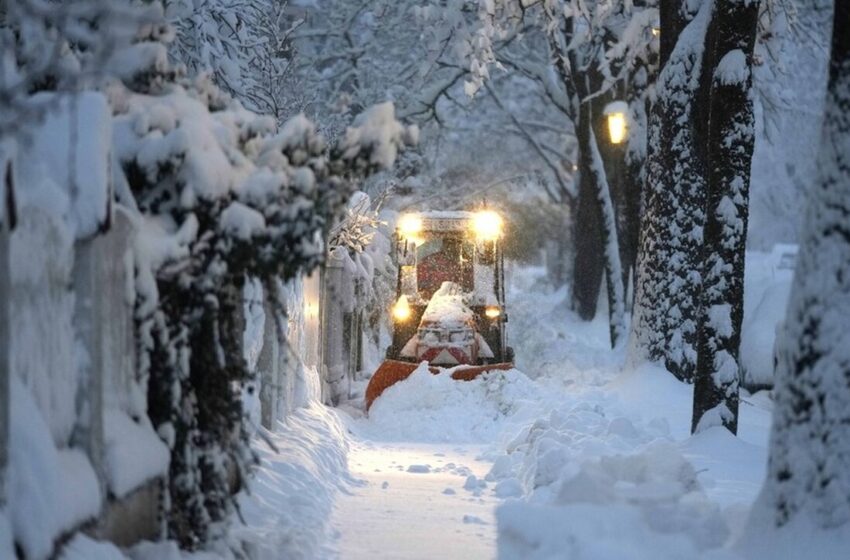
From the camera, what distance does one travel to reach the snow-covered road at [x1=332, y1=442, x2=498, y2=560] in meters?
8.13

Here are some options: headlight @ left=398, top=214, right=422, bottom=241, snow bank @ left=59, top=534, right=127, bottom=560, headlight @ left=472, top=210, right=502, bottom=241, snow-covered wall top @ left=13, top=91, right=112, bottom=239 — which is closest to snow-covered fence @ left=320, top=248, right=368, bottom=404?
headlight @ left=398, top=214, right=422, bottom=241

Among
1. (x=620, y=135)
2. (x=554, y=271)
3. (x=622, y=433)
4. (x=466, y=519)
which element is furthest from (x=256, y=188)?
(x=554, y=271)

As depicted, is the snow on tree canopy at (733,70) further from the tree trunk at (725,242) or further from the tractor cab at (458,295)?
the tractor cab at (458,295)

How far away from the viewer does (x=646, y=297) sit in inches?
612

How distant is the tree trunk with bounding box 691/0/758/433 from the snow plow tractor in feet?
17.8

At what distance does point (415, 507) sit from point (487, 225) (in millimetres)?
8588

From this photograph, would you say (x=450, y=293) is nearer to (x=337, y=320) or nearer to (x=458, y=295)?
(x=458, y=295)

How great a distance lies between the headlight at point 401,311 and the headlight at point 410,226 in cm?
96

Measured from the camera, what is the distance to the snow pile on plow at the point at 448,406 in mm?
15000

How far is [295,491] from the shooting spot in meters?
8.92

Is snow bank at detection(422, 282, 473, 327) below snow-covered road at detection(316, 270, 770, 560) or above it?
above

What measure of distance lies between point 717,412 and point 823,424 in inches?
209

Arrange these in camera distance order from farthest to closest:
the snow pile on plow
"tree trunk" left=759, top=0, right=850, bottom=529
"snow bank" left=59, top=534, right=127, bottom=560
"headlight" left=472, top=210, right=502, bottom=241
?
"headlight" left=472, top=210, right=502, bottom=241 < the snow pile on plow < "tree trunk" left=759, top=0, right=850, bottom=529 < "snow bank" left=59, top=534, right=127, bottom=560

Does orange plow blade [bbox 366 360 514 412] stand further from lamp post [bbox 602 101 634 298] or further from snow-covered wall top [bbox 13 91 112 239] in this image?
snow-covered wall top [bbox 13 91 112 239]
